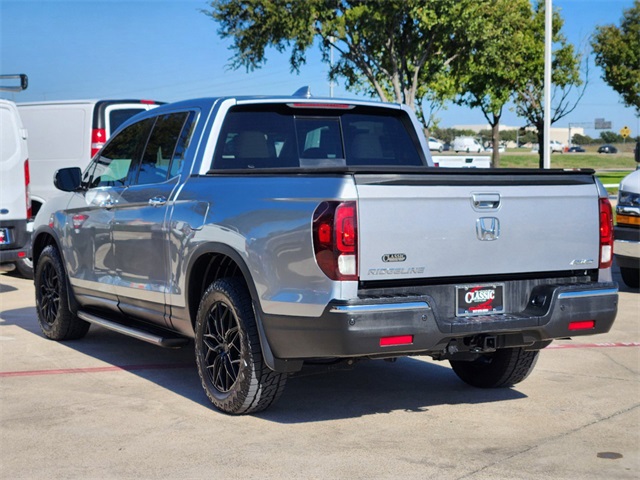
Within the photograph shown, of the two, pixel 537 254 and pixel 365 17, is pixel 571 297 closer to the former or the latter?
pixel 537 254

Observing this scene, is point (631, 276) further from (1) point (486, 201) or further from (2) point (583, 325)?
(1) point (486, 201)

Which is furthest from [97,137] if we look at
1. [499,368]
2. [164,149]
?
[499,368]

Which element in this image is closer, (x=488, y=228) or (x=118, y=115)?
(x=488, y=228)

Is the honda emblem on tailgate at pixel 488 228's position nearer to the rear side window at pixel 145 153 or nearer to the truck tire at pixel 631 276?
the rear side window at pixel 145 153

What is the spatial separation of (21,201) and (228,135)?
624 centimetres

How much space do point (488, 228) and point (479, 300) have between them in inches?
15.7

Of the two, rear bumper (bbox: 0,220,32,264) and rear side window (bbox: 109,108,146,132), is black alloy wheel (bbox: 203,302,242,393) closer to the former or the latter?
rear bumper (bbox: 0,220,32,264)

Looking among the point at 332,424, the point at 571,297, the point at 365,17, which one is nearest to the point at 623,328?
the point at 571,297

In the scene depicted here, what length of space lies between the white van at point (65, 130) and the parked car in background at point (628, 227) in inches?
247

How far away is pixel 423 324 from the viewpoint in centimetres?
535

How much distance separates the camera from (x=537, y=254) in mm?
5809

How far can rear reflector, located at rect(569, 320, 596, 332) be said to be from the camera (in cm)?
586

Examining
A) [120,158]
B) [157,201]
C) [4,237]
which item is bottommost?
[4,237]

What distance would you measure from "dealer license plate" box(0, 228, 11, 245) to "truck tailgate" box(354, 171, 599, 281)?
7.74 meters
